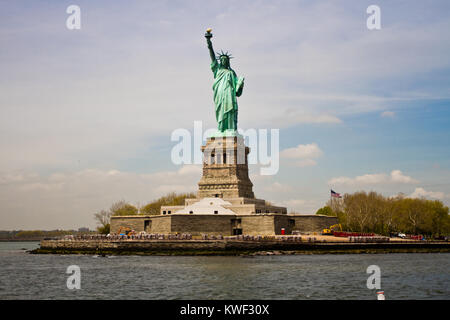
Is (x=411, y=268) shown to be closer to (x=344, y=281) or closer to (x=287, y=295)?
(x=344, y=281)

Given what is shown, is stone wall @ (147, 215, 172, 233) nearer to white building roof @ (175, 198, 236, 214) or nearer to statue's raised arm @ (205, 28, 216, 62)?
white building roof @ (175, 198, 236, 214)

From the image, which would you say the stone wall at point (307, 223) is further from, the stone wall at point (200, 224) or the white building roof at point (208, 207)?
the stone wall at point (200, 224)

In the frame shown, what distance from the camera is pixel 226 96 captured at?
243ft

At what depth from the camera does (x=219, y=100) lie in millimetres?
74500

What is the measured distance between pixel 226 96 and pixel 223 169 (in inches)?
396

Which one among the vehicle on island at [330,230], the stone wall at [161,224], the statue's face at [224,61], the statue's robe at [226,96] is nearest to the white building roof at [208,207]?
the stone wall at [161,224]

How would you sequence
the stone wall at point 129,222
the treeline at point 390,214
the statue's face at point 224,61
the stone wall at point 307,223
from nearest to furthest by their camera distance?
the stone wall at point 307,223
the stone wall at point 129,222
the statue's face at point 224,61
the treeline at point 390,214

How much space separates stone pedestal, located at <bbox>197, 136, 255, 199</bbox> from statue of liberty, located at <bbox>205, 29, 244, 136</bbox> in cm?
206

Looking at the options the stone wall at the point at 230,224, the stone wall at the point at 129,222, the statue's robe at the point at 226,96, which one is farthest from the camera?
the statue's robe at the point at 226,96

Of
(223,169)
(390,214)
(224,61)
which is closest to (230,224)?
(223,169)

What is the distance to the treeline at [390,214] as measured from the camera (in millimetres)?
84062

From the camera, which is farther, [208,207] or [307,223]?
[307,223]

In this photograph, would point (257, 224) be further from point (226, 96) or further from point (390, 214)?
point (390, 214)

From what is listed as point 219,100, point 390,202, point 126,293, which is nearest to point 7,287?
point 126,293
